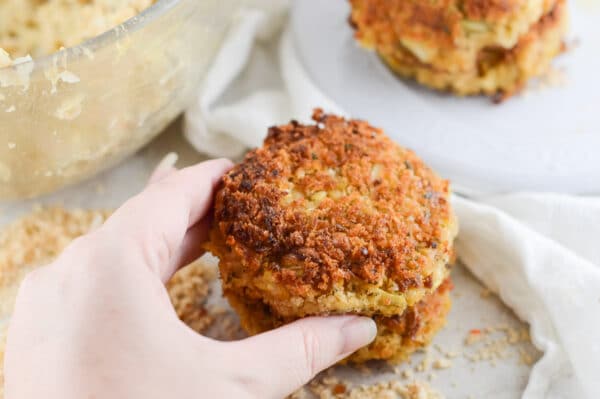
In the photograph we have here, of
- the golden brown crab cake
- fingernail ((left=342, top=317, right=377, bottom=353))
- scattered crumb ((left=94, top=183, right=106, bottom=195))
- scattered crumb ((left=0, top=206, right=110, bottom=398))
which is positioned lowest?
scattered crumb ((left=0, top=206, right=110, bottom=398))

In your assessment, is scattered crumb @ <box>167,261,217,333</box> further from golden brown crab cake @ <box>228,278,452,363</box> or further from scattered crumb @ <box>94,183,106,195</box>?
scattered crumb @ <box>94,183,106,195</box>

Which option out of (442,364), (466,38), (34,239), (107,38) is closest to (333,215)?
(442,364)

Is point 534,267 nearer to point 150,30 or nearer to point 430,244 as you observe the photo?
point 430,244

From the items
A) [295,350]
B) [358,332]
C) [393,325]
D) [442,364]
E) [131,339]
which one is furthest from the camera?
[442,364]

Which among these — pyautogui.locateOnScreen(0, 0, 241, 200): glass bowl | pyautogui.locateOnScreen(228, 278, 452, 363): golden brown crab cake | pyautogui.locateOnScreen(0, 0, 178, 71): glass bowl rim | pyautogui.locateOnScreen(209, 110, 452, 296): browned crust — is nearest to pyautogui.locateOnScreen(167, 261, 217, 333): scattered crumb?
pyautogui.locateOnScreen(228, 278, 452, 363): golden brown crab cake

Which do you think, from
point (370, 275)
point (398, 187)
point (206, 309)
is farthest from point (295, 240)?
point (206, 309)

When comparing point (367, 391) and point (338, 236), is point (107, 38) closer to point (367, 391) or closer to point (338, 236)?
point (338, 236)

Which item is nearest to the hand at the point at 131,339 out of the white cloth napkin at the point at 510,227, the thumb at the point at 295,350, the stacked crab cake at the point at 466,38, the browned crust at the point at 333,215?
the thumb at the point at 295,350
